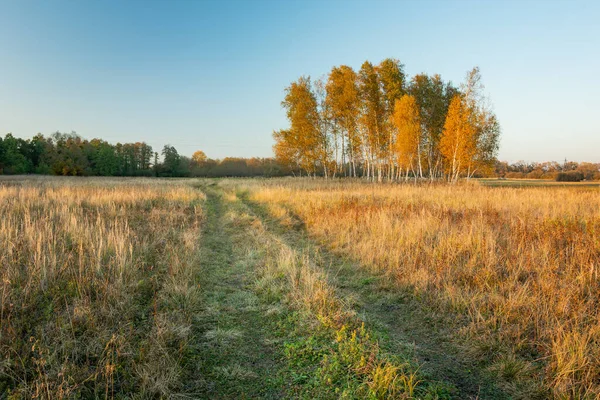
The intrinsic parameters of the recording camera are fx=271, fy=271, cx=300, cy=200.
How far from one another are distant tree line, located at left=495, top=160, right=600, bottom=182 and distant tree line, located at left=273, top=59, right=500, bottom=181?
2797 cm

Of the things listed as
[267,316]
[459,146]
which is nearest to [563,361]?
[267,316]

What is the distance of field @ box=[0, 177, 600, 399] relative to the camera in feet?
8.36

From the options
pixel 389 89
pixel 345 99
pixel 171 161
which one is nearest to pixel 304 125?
pixel 345 99

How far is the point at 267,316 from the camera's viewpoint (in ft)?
13.2

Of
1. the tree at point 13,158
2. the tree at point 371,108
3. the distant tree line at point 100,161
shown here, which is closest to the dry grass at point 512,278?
the tree at point 371,108

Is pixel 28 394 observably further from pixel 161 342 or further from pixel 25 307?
pixel 25 307

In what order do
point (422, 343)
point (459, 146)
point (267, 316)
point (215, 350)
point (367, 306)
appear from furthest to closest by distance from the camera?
point (459, 146) → point (367, 306) → point (267, 316) → point (422, 343) → point (215, 350)

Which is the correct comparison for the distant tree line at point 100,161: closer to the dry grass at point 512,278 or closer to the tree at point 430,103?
the tree at point 430,103

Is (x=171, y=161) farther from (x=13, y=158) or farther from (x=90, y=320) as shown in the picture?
(x=90, y=320)

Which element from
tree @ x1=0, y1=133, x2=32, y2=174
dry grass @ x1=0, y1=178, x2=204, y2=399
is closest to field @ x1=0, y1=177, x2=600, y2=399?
dry grass @ x1=0, y1=178, x2=204, y2=399

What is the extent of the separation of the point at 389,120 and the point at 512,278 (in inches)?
956

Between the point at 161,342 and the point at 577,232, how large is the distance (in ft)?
26.9

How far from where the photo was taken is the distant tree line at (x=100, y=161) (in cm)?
5550

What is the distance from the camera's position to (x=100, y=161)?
6475 centimetres
